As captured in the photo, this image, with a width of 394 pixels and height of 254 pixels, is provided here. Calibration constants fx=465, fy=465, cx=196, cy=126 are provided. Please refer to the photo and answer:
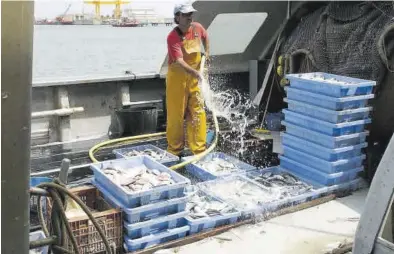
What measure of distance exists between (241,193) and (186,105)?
5.50 ft

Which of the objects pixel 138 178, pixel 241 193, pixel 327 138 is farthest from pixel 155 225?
pixel 327 138

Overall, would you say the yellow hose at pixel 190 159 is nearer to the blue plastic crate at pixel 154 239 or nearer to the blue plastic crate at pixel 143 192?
the blue plastic crate at pixel 143 192

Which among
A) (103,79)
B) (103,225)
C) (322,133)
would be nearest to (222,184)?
(322,133)

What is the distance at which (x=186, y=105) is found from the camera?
20.3 feet

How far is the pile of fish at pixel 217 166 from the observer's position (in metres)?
5.61

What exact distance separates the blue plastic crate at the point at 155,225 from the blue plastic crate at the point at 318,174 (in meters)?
1.78

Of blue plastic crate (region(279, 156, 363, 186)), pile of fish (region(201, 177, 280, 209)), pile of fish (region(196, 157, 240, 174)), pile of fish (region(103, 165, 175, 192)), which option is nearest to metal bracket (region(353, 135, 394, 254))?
pile of fish (region(103, 165, 175, 192))

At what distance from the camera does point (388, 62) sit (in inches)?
219

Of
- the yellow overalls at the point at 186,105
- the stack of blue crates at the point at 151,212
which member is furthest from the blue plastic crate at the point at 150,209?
the yellow overalls at the point at 186,105

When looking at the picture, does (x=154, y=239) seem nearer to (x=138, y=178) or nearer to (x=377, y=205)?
(x=138, y=178)

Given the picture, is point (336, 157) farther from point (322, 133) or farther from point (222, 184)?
point (222, 184)

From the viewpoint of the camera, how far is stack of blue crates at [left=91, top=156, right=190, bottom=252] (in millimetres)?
3945

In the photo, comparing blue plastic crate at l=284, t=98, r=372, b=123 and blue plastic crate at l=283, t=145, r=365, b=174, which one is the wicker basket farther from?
blue plastic crate at l=284, t=98, r=372, b=123

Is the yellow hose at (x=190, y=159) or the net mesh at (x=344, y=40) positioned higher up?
the net mesh at (x=344, y=40)
